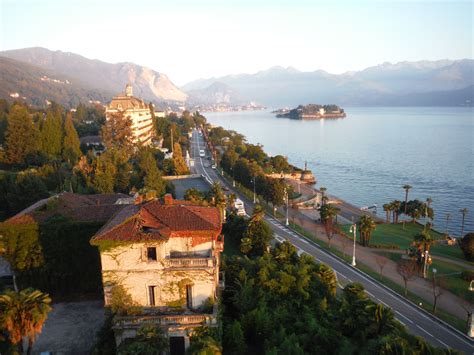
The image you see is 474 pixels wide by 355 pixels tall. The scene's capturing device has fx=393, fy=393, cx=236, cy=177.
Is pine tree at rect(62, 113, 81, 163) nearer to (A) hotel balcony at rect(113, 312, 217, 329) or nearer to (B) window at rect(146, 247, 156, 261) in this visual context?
(B) window at rect(146, 247, 156, 261)

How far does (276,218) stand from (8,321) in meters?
46.1

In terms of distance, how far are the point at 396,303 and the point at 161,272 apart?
2281 cm

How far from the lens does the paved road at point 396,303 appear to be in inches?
1169

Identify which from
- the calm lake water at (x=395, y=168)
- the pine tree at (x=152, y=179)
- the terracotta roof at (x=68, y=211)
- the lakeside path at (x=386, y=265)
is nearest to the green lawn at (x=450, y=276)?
the lakeside path at (x=386, y=265)

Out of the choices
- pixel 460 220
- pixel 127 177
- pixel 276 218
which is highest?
pixel 127 177

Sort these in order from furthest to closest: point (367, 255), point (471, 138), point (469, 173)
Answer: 1. point (471, 138)
2. point (469, 173)
3. point (367, 255)

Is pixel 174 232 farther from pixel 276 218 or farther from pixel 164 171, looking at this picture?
pixel 164 171

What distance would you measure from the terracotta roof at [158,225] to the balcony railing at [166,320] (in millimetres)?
4411

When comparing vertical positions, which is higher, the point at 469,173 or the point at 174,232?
the point at 174,232

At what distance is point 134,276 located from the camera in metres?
23.0

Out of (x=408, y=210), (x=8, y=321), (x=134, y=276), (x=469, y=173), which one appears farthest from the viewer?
(x=469, y=173)

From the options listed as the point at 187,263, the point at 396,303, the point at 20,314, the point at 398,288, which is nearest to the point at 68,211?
the point at 20,314

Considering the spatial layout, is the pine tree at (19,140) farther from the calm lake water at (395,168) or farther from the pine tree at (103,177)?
the calm lake water at (395,168)

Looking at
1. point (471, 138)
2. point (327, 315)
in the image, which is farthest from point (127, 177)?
point (471, 138)
